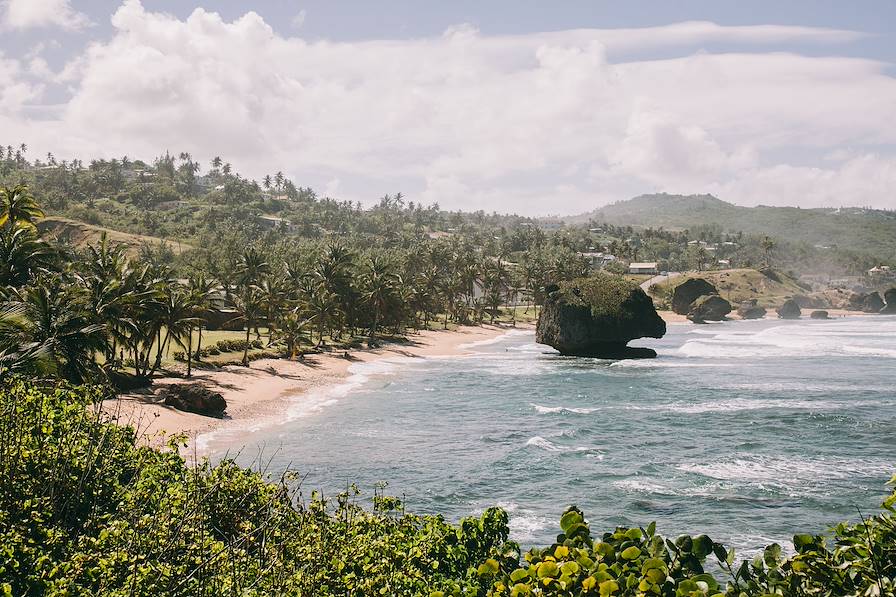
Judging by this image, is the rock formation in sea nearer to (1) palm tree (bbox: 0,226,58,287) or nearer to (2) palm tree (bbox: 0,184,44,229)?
(2) palm tree (bbox: 0,184,44,229)

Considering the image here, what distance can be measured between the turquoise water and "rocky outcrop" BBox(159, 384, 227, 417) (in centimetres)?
523

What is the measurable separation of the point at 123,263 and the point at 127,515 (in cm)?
4356

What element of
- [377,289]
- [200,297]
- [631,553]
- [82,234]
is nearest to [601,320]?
[377,289]

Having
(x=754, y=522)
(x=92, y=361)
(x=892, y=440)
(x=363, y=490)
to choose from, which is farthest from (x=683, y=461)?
(x=92, y=361)

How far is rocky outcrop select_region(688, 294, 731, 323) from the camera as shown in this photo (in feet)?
501

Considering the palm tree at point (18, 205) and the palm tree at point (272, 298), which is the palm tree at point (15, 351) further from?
the palm tree at point (272, 298)

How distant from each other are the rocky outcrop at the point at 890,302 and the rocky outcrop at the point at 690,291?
191 ft

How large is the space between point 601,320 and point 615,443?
41118 millimetres

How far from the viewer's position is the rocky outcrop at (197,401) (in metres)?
45.2

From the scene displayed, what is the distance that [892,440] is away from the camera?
134 ft

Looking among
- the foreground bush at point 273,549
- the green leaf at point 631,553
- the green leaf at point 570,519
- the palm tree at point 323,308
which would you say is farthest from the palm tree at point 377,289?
the green leaf at point 631,553

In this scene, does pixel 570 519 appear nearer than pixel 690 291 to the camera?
Yes

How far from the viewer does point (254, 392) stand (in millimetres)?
54625

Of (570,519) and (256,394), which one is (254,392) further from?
(570,519)
